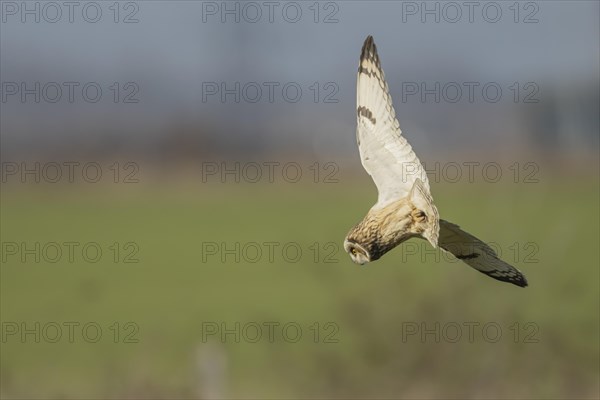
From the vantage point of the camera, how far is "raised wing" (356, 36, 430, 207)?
6398 mm

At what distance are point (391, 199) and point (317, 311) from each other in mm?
14195

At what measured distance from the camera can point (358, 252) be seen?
600 centimetres

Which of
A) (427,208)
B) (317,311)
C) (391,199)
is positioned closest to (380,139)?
(391,199)

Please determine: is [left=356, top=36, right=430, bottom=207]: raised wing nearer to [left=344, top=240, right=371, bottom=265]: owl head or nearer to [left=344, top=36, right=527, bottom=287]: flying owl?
→ [left=344, top=36, right=527, bottom=287]: flying owl

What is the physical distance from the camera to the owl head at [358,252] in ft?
19.3

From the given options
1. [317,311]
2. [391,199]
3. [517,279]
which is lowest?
[317,311]

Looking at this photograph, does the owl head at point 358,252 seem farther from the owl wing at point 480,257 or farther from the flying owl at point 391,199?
the owl wing at point 480,257

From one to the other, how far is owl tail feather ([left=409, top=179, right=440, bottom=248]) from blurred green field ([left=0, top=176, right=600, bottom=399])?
4136 millimetres

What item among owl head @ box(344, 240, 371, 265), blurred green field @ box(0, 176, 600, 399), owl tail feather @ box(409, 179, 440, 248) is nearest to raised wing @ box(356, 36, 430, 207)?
owl tail feather @ box(409, 179, 440, 248)

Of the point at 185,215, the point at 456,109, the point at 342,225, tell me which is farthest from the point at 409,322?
the point at 456,109

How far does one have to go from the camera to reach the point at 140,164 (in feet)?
154

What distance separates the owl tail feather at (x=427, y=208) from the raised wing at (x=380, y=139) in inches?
7.3

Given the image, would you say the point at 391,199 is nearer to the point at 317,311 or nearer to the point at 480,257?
the point at 480,257

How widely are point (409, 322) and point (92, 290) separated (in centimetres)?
327
